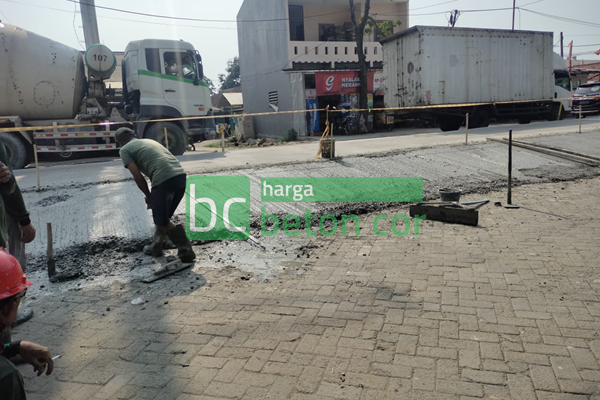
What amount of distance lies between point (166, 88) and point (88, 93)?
261 cm

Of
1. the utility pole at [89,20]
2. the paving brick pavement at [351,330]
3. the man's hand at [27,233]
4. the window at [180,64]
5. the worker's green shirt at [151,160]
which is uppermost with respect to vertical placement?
the utility pole at [89,20]

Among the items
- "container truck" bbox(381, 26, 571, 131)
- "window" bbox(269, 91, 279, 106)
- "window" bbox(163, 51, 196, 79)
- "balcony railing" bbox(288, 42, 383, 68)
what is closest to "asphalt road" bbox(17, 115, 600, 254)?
"window" bbox(163, 51, 196, 79)

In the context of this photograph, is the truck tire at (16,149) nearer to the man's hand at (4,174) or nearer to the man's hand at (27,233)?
the man's hand at (27,233)

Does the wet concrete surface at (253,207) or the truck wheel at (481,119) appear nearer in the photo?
the wet concrete surface at (253,207)

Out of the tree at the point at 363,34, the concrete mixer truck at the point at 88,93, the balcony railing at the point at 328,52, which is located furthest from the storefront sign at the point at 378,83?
the concrete mixer truck at the point at 88,93

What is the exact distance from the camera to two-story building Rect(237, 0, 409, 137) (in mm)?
24120

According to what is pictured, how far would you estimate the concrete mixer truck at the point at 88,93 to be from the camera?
12.3m

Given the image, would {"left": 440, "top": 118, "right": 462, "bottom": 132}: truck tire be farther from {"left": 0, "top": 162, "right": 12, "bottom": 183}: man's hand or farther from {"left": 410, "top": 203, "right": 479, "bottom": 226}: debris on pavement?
{"left": 0, "top": 162, "right": 12, "bottom": 183}: man's hand

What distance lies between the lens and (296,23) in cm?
2631

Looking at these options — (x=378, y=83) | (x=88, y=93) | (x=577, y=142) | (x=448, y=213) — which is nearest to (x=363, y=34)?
(x=378, y=83)

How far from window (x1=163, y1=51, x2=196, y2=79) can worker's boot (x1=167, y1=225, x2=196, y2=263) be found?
9604 millimetres

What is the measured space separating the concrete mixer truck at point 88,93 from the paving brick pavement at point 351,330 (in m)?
9.19

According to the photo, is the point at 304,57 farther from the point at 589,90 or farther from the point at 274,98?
the point at 589,90

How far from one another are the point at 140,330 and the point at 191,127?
11.1m
